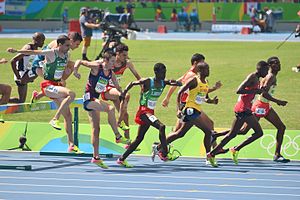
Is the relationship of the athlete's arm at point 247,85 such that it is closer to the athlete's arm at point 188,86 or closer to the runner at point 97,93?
the athlete's arm at point 188,86

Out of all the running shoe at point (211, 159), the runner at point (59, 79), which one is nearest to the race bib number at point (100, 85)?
the runner at point (59, 79)

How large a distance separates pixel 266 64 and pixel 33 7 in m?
47.9

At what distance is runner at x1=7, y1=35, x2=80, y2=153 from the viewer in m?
16.4

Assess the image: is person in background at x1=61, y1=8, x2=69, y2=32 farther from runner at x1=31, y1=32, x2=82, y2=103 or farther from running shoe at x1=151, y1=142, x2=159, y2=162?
running shoe at x1=151, y1=142, x2=159, y2=162

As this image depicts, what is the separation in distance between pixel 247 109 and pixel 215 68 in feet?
52.6

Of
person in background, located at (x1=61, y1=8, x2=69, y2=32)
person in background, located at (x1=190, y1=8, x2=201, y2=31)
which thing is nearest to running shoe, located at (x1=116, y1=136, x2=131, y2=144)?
person in background, located at (x1=61, y1=8, x2=69, y2=32)

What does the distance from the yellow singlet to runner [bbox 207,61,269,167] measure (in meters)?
0.55

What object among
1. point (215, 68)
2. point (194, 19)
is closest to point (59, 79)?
point (215, 68)

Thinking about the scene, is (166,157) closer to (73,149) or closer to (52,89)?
(73,149)

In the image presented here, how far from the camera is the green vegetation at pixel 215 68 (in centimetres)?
2255

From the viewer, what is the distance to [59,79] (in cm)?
1658

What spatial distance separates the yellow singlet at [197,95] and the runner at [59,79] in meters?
1.98

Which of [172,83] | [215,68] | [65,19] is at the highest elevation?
[172,83]

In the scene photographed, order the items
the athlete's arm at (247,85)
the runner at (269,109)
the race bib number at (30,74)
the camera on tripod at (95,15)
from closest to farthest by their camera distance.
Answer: the athlete's arm at (247,85), the runner at (269,109), the race bib number at (30,74), the camera on tripod at (95,15)
